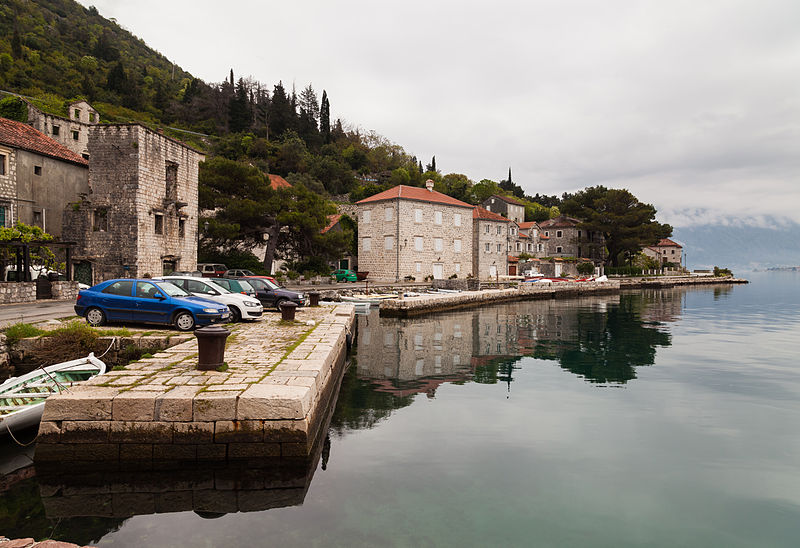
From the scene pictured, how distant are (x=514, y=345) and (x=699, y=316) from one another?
21.4 m

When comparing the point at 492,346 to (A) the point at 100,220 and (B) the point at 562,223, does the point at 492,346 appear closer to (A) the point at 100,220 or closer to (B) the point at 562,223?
(A) the point at 100,220

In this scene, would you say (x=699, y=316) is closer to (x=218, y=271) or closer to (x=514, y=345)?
(x=514, y=345)

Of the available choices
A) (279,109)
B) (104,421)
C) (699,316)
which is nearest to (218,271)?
(104,421)

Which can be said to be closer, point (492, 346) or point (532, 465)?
point (532, 465)

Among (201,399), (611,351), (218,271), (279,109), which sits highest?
(279,109)

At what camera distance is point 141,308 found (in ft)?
41.9

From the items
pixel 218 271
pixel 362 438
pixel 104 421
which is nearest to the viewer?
pixel 104 421

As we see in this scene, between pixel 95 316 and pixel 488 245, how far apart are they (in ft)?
162

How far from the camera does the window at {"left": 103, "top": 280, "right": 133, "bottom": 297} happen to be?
12859 mm

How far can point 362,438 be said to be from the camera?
8711 mm

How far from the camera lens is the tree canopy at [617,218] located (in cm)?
6900

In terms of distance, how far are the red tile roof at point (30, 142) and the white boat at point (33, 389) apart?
2361 cm

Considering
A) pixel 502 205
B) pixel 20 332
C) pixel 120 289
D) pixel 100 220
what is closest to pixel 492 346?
pixel 120 289

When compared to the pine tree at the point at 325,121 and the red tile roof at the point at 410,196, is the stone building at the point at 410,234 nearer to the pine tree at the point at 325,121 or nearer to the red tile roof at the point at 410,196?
the red tile roof at the point at 410,196
